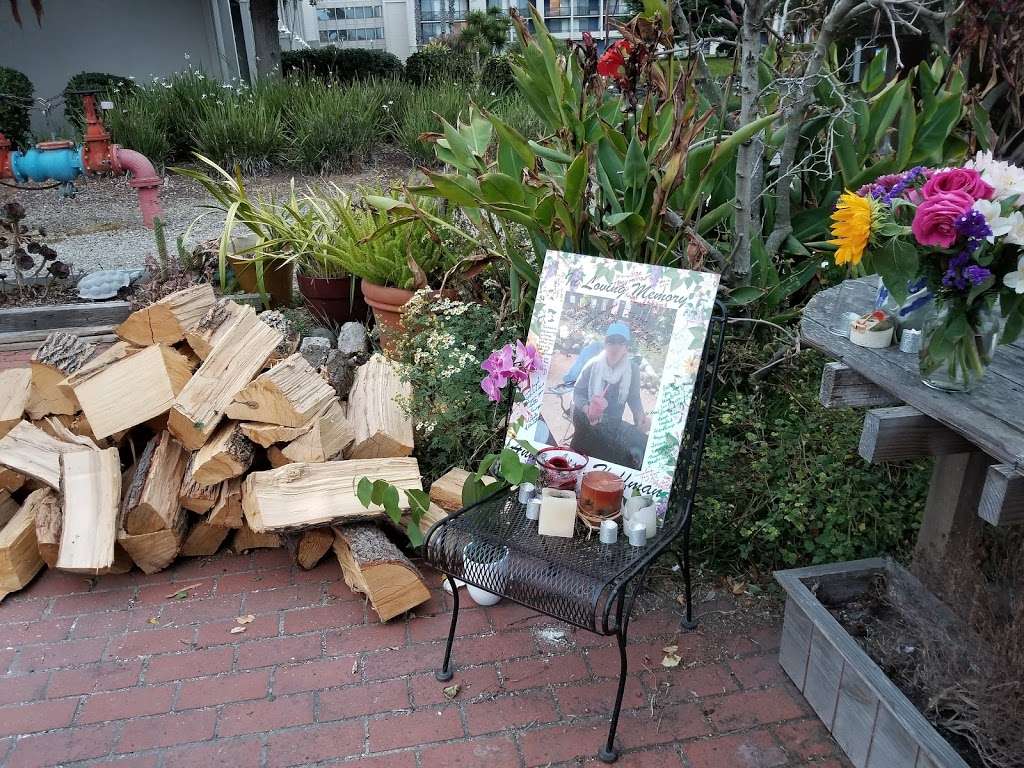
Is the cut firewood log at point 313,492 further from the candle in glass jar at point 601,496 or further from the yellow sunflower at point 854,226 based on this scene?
the yellow sunflower at point 854,226

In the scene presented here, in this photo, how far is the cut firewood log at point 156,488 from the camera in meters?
2.76

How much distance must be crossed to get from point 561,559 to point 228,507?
4.52 ft

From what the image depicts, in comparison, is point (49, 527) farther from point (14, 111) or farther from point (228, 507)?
point (14, 111)

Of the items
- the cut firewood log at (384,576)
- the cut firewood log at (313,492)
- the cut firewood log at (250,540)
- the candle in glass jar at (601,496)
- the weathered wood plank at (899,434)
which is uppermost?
the weathered wood plank at (899,434)

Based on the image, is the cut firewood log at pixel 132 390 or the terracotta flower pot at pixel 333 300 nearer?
the cut firewood log at pixel 132 390

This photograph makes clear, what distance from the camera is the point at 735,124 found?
10.8 ft

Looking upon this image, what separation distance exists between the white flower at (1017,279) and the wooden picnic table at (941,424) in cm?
25

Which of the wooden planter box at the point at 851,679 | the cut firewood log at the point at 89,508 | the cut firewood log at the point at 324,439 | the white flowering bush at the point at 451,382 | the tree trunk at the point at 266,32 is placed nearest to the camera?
the wooden planter box at the point at 851,679

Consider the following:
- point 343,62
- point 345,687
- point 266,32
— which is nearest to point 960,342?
point 345,687

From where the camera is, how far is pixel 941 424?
5.82 ft

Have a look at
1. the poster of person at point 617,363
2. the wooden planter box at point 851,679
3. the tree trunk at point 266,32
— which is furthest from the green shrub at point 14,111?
the wooden planter box at point 851,679

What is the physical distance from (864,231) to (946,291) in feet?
0.69

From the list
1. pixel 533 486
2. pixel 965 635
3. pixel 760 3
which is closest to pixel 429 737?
pixel 533 486

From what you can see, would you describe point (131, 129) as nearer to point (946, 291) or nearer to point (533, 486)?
point (533, 486)
